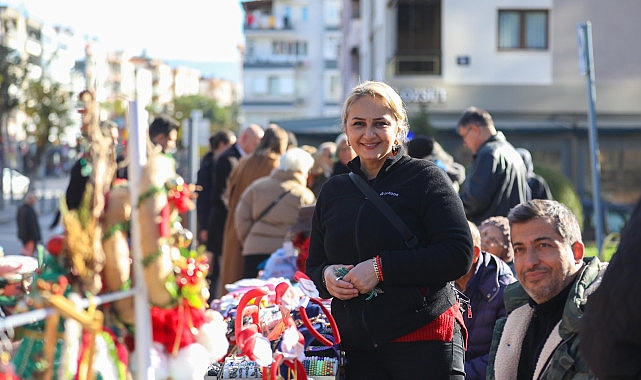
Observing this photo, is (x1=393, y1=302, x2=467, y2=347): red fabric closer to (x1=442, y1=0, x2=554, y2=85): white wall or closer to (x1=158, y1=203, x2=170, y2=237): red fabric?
(x1=158, y1=203, x2=170, y2=237): red fabric

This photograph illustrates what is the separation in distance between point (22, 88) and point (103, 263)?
3729cm

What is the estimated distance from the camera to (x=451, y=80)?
95.8 ft

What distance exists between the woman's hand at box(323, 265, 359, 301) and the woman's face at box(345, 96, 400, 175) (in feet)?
1.51

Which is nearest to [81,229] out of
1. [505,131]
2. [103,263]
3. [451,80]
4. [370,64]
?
[103,263]

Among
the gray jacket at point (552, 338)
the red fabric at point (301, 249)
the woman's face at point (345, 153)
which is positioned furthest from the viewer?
the woman's face at point (345, 153)

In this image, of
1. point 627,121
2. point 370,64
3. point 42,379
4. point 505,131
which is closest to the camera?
point 42,379

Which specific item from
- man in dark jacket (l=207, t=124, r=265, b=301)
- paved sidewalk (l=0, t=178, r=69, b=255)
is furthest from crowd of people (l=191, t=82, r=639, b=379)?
paved sidewalk (l=0, t=178, r=69, b=255)

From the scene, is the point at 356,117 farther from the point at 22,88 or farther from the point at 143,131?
the point at 22,88

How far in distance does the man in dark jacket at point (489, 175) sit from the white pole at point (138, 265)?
5.19 meters

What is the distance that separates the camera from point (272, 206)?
27.1 ft

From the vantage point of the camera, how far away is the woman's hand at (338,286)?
12.7 feet

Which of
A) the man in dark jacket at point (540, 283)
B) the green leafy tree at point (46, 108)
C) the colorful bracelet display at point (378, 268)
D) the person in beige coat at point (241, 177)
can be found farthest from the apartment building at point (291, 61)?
the colorful bracelet display at point (378, 268)

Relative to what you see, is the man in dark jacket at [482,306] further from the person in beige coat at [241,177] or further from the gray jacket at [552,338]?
the person in beige coat at [241,177]

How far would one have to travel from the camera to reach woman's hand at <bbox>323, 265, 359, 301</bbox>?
3.88 meters
